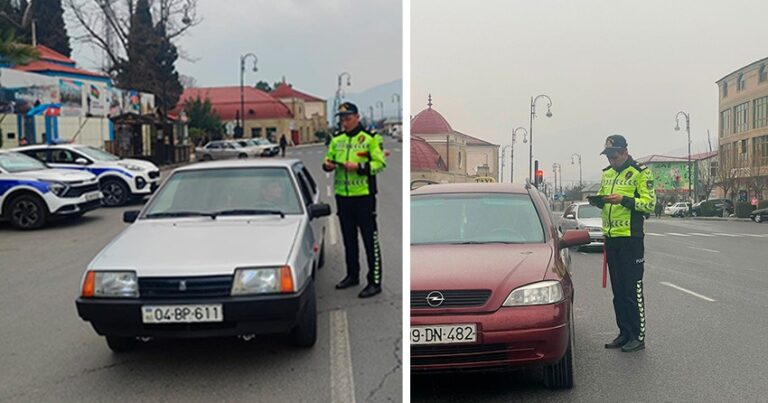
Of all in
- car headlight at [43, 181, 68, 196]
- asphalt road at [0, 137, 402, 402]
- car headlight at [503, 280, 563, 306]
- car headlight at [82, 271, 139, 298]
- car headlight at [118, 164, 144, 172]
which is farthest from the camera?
car headlight at [43, 181, 68, 196]

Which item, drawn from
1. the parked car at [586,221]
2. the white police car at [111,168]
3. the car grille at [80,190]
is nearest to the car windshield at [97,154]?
the white police car at [111,168]

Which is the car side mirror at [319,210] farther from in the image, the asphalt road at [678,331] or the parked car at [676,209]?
the parked car at [676,209]

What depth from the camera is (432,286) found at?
2.01 metres

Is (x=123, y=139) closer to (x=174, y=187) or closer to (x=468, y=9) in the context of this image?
(x=174, y=187)

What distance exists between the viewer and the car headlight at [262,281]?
9.28ft

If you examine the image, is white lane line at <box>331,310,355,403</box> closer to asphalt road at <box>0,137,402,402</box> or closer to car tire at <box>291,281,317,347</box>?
asphalt road at <box>0,137,402,402</box>

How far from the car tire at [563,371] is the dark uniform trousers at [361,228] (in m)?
1.01

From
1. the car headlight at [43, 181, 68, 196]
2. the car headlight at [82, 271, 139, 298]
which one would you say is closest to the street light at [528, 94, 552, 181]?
the car headlight at [82, 271, 139, 298]

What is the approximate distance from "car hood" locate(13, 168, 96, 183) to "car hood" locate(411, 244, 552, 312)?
6.11ft

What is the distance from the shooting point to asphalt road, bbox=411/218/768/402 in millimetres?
1975

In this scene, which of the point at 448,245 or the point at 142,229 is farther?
the point at 142,229

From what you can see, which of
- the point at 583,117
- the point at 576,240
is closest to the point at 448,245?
the point at 576,240

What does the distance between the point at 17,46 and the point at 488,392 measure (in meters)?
2.93

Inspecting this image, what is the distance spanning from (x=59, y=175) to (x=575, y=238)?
2.35 meters
